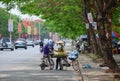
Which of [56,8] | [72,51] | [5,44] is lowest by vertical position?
[5,44]

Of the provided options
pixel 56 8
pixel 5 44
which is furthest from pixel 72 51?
pixel 5 44

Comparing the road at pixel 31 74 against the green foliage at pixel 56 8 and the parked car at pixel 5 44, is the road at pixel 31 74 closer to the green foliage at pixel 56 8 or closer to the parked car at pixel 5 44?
the green foliage at pixel 56 8

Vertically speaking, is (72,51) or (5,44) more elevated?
(72,51)

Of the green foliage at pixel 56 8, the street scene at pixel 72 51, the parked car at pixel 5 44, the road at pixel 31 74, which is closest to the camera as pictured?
the road at pixel 31 74

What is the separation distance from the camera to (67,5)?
132ft

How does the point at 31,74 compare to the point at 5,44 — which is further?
the point at 5,44

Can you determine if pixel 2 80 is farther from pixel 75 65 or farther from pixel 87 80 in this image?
pixel 75 65

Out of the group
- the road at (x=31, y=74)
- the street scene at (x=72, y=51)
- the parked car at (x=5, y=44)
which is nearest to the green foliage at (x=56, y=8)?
the street scene at (x=72, y=51)

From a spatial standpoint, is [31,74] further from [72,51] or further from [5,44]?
[5,44]

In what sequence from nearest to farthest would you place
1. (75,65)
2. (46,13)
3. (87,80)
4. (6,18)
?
(87,80)
(75,65)
(46,13)
(6,18)

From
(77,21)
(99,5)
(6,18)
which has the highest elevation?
(99,5)

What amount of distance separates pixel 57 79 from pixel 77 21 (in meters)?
29.4

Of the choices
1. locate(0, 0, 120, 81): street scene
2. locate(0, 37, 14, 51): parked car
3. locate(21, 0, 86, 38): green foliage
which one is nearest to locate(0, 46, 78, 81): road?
locate(0, 0, 120, 81): street scene

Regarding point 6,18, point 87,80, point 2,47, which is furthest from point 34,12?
point 6,18
